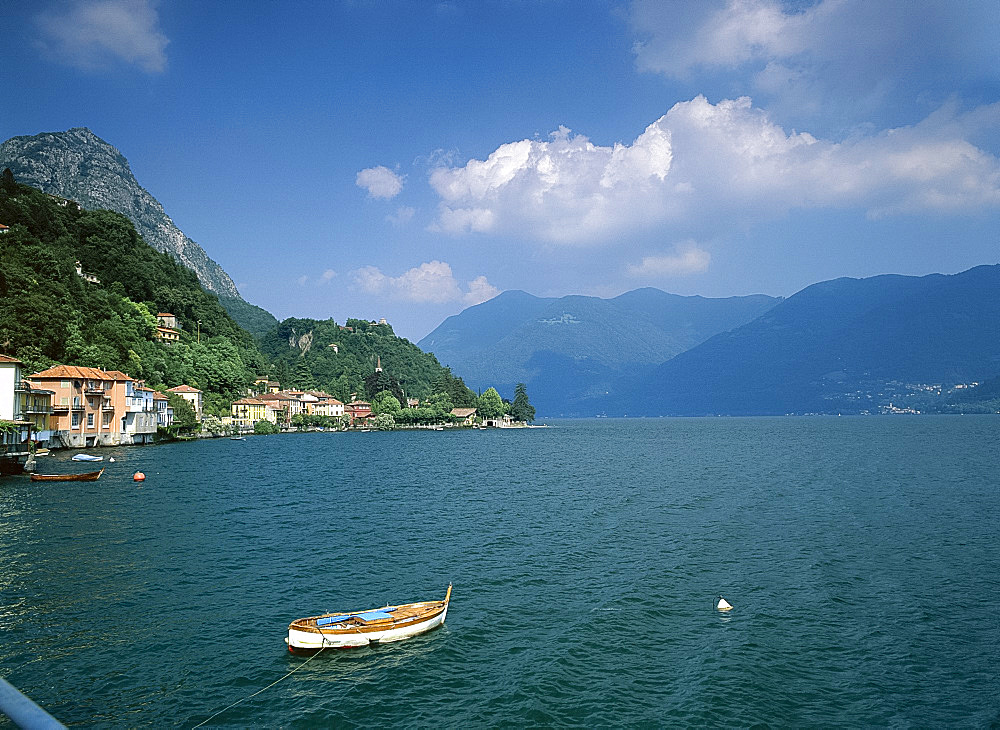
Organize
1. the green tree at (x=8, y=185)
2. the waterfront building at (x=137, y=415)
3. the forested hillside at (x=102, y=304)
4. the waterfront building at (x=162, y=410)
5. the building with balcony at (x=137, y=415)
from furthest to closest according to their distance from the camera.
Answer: the green tree at (x=8, y=185) → the waterfront building at (x=162, y=410) → the building with balcony at (x=137, y=415) → the waterfront building at (x=137, y=415) → the forested hillside at (x=102, y=304)

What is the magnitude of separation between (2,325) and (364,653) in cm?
8899

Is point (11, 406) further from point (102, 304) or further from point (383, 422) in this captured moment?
point (383, 422)

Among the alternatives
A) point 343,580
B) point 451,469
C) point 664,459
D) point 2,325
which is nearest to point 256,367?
point 2,325

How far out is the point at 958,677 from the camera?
1717 cm

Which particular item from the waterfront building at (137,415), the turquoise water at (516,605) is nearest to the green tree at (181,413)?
the waterfront building at (137,415)

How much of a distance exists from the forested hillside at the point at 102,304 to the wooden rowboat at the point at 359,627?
83.8 meters

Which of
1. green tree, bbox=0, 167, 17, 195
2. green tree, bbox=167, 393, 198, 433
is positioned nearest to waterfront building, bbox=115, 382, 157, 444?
green tree, bbox=167, 393, 198, 433

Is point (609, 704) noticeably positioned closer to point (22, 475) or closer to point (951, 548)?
point (951, 548)

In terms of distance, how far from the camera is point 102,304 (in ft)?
354

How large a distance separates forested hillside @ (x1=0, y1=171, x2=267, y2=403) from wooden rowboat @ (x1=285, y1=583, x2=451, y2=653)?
8382 cm

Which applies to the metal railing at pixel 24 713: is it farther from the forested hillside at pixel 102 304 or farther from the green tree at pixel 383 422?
the green tree at pixel 383 422

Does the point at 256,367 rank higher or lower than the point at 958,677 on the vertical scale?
higher

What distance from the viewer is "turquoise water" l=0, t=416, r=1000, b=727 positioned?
15.8 metres

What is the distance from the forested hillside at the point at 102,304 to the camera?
8550 centimetres
